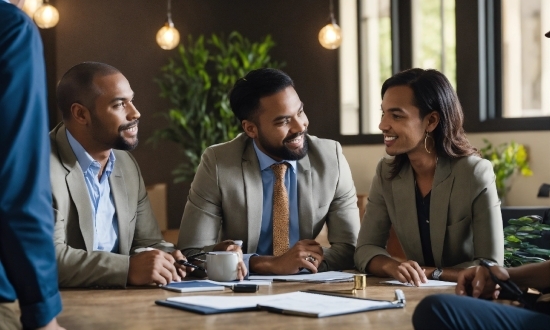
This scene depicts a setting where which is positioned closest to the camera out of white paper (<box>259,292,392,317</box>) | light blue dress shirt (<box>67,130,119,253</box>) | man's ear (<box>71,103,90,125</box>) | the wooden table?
the wooden table

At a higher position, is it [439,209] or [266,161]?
[266,161]

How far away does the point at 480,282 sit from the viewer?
1941mm

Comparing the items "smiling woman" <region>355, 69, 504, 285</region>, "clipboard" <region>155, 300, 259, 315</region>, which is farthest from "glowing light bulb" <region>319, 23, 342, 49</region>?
"clipboard" <region>155, 300, 259, 315</region>

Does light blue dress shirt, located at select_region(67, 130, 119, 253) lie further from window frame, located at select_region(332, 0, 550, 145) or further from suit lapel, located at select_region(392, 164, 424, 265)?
window frame, located at select_region(332, 0, 550, 145)

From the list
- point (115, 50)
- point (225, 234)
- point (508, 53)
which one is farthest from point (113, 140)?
point (115, 50)

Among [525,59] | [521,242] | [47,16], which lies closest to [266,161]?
[521,242]

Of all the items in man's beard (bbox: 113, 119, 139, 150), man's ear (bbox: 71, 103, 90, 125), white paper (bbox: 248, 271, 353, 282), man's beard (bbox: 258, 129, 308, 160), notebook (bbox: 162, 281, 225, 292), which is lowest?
white paper (bbox: 248, 271, 353, 282)

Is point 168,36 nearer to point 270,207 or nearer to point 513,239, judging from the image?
point 270,207

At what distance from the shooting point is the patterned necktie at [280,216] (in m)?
2.92

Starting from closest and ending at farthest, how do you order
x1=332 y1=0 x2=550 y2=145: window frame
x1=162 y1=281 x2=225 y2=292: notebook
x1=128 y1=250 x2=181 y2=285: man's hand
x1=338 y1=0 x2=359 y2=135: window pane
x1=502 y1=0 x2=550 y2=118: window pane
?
1. x1=162 y1=281 x2=225 y2=292: notebook
2. x1=128 y1=250 x2=181 y2=285: man's hand
3. x1=502 y1=0 x2=550 y2=118: window pane
4. x1=332 y1=0 x2=550 y2=145: window frame
5. x1=338 y1=0 x2=359 y2=135: window pane

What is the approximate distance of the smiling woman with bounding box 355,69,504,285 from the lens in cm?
259

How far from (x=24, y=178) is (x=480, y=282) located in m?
1.18

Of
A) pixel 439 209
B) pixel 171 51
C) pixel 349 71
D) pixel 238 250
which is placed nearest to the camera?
pixel 238 250

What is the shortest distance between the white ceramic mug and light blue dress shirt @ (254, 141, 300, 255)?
0.64 metres
